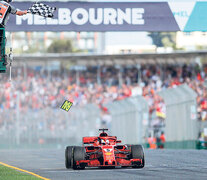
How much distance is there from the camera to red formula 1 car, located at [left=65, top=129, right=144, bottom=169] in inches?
583

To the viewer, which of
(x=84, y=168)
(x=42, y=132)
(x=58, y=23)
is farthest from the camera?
(x=42, y=132)

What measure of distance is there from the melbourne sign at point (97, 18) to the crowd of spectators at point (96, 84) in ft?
63.3

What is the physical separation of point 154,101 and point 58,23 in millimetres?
19325

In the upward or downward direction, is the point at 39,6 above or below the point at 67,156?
above

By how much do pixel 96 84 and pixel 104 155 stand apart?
37.3 m

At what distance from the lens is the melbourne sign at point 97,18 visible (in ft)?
79.7

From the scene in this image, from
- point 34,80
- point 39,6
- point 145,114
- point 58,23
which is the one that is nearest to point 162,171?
point 39,6

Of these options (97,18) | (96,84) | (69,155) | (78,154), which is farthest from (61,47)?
(78,154)

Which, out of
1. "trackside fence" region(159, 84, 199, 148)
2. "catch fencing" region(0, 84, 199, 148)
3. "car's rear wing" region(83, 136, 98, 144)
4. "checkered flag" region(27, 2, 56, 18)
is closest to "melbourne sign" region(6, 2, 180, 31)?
"trackside fence" region(159, 84, 199, 148)

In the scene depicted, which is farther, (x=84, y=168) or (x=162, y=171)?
(x=84, y=168)

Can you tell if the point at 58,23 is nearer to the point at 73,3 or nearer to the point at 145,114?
the point at 73,3

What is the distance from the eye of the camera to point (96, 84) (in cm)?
5200

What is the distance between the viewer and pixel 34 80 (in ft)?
181

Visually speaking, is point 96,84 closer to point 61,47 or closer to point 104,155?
point 104,155
